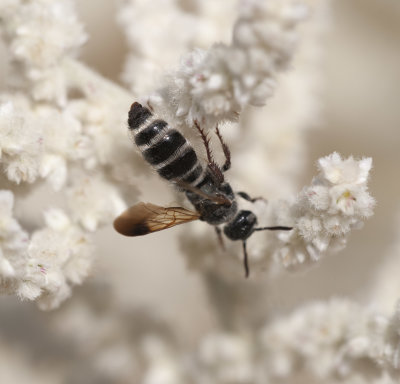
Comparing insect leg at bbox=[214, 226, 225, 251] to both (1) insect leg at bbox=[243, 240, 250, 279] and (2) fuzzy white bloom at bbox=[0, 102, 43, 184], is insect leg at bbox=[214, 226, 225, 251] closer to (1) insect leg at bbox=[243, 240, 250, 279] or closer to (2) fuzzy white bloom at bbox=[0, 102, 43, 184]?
(1) insect leg at bbox=[243, 240, 250, 279]

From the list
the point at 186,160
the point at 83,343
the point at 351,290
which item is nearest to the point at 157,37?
the point at 186,160

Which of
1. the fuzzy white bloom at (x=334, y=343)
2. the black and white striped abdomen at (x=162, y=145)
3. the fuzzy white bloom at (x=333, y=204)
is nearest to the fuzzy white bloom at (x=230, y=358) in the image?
the fuzzy white bloom at (x=334, y=343)

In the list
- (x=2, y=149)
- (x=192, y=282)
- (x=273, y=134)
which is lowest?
(x=2, y=149)

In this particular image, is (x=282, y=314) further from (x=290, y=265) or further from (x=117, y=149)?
(x=117, y=149)

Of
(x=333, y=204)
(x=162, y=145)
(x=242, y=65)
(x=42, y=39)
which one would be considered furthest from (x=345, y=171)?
(x=42, y=39)

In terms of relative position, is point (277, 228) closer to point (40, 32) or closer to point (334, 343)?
Answer: point (334, 343)

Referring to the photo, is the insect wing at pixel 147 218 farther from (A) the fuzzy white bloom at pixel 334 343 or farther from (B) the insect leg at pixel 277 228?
(A) the fuzzy white bloom at pixel 334 343

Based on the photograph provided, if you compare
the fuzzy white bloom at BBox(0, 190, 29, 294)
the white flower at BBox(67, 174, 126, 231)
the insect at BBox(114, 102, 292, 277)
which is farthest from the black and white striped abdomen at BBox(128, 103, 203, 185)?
the fuzzy white bloom at BBox(0, 190, 29, 294)

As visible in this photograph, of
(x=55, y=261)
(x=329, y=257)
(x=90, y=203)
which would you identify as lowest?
(x=55, y=261)
